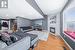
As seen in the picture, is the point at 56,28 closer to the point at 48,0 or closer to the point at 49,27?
the point at 49,27

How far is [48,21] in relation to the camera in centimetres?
1614

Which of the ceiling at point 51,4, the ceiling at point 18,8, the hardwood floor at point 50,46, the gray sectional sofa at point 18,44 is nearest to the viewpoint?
the gray sectional sofa at point 18,44

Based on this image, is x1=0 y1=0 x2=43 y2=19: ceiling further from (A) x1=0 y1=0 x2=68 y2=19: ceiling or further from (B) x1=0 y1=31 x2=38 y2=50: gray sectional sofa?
(B) x1=0 y1=31 x2=38 y2=50: gray sectional sofa

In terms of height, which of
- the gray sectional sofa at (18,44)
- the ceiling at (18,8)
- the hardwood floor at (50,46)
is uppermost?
the ceiling at (18,8)

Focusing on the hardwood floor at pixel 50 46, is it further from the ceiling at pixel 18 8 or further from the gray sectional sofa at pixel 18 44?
the gray sectional sofa at pixel 18 44

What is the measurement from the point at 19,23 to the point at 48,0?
8.18 metres

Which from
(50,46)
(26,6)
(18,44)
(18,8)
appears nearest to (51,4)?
(18,8)

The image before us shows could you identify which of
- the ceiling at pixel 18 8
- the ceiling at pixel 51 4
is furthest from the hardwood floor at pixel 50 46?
the ceiling at pixel 51 4

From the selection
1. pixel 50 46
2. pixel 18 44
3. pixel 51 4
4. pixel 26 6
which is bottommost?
pixel 50 46

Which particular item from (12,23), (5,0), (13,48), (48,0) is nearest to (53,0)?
(48,0)

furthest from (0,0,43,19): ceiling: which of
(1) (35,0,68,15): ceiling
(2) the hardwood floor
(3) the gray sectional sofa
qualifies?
(3) the gray sectional sofa

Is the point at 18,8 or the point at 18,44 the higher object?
the point at 18,8

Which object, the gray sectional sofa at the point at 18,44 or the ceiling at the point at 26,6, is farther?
the ceiling at the point at 26,6

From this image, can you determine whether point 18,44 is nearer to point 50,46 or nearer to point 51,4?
point 50,46
